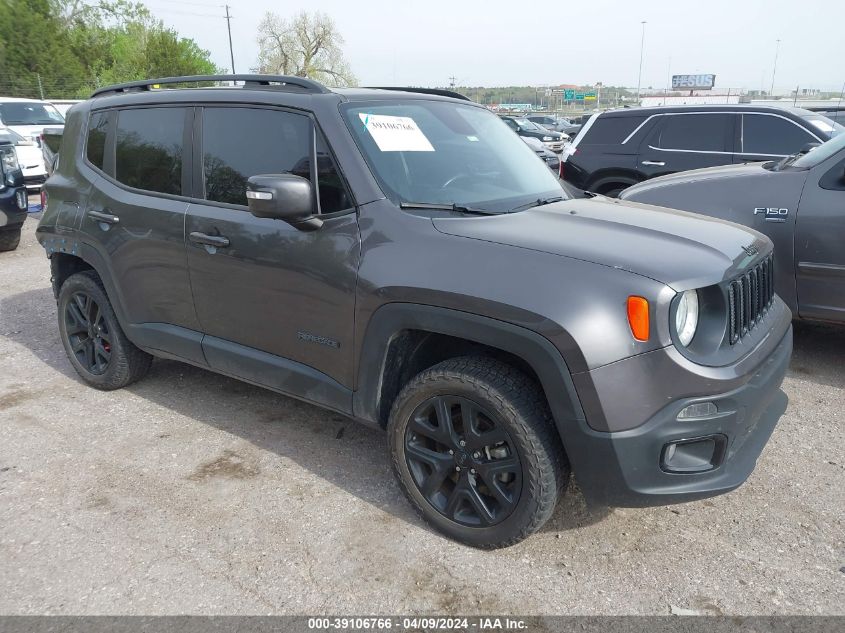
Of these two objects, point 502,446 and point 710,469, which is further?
point 502,446

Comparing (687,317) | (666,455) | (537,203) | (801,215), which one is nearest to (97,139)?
(537,203)

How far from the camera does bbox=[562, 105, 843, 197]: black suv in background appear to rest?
741 cm

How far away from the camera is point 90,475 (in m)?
3.42

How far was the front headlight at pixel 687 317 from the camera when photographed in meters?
2.41

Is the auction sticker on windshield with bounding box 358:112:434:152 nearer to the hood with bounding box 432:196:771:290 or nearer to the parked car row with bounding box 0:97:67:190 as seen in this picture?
the hood with bounding box 432:196:771:290

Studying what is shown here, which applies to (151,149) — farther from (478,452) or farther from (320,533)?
(478,452)

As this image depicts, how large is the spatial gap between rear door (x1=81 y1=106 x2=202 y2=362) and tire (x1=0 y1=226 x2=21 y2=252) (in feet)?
18.8

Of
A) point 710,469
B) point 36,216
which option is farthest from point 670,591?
point 36,216

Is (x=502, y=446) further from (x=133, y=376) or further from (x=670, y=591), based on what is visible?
(x=133, y=376)

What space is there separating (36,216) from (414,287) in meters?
11.6

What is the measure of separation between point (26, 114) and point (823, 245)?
16615 mm

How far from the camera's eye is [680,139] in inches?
306

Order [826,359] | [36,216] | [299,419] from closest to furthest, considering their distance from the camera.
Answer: [299,419], [826,359], [36,216]

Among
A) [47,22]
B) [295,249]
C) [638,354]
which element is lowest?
[638,354]
